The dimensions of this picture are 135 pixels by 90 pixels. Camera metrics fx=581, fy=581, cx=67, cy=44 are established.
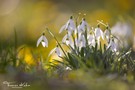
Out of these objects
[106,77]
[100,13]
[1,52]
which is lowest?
[106,77]

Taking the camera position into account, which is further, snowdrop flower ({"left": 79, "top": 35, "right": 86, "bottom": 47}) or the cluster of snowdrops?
snowdrop flower ({"left": 79, "top": 35, "right": 86, "bottom": 47})

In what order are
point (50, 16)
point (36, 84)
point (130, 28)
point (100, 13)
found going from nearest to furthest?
point (36, 84), point (130, 28), point (100, 13), point (50, 16)

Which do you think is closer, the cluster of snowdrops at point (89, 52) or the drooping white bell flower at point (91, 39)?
the cluster of snowdrops at point (89, 52)

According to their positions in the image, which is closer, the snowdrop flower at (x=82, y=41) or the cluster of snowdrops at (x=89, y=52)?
the cluster of snowdrops at (x=89, y=52)

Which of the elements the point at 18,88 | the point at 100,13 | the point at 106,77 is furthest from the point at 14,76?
the point at 100,13

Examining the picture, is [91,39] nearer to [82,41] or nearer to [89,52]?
[82,41]

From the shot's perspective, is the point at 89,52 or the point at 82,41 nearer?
the point at 89,52

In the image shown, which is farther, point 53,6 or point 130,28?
point 53,6

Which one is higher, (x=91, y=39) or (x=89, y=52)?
(x=91, y=39)

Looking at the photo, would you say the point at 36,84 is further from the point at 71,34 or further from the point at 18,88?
the point at 71,34

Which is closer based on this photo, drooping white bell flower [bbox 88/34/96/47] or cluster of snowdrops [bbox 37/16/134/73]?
cluster of snowdrops [bbox 37/16/134/73]

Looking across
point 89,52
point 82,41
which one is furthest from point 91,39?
point 89,52
